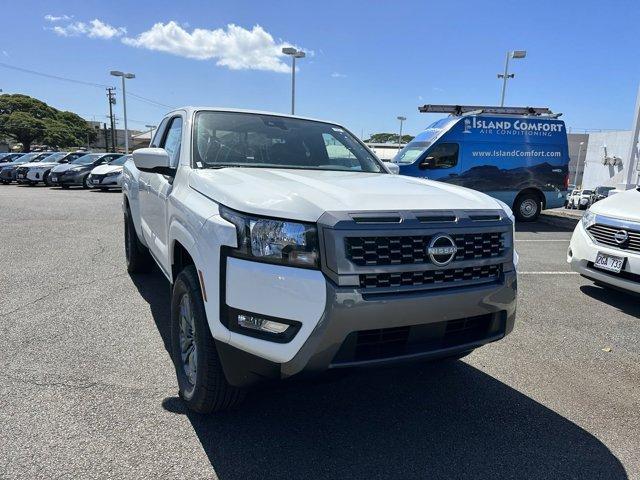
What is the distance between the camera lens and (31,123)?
57969 millimetres

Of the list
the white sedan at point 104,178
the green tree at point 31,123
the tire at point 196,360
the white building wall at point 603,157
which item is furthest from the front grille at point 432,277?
the green tree at point 31,123

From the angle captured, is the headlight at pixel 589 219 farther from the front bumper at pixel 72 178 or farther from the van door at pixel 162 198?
the front bumper at pixel 72 178

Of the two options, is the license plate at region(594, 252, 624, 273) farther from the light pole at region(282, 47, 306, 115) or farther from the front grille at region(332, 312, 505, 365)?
the light pole at region(282, 47, 306, 115)

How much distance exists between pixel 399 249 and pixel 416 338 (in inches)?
18.7

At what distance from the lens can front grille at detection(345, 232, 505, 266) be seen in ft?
7.22

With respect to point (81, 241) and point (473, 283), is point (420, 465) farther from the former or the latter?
point (81, 241)

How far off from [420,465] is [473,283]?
974mm

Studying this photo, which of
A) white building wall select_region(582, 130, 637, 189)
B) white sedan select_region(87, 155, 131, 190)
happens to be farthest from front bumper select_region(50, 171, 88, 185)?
white building wall select_region(582, 130, 637, 189)

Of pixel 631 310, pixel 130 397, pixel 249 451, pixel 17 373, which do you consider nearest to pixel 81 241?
pixel 17 373

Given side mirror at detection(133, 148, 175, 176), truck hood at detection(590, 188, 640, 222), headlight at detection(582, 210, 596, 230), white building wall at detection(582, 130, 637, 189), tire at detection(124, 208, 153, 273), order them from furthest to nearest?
1. white building wall at detection(582, 130, 637, 189)
2. headlight at detection(582, 210, 596, 230)
3. tire at detection(124, 208, 153, 273)
4. truck hood at detection(590, 188, 640, 222)
5. side mirror at detection(133, 148, 175, 176)

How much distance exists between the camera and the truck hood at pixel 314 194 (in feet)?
7.42

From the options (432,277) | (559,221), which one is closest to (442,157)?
(559,221)

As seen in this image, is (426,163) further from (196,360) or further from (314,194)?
(196,360)

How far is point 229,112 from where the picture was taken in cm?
393
